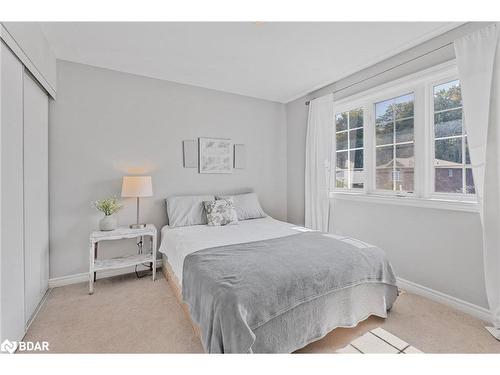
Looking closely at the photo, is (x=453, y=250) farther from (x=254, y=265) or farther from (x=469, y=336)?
(x=254, y=265)

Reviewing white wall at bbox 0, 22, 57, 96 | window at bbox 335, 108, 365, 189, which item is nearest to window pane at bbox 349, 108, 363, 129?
window at bbox 335, 108, 365, 189

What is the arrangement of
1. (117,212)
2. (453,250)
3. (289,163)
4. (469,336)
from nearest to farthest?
1. (469,336)
2. (453,250)
3. (117,212)
4. (289,163)

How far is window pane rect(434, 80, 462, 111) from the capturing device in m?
2.13

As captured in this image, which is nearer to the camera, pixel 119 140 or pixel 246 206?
pixel 119 140

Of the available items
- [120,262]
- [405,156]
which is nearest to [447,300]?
[405,156]

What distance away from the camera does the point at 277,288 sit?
4.63 ft

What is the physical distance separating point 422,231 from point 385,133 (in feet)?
3.76

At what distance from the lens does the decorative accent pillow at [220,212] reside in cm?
291

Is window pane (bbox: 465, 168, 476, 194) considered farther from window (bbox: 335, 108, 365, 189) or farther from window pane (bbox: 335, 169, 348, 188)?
window pane (bbox: 335, 169, 348, 188)

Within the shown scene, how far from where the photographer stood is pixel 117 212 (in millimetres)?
2820

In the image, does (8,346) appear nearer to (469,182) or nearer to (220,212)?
(220,212)

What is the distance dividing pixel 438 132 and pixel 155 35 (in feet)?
9.31

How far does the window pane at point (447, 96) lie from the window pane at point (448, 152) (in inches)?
12.6
